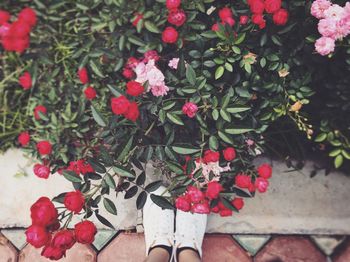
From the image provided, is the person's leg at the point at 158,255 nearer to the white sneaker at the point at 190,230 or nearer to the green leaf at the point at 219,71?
the white sneaker at the point at 190,230

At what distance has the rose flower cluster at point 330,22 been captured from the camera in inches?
44.9

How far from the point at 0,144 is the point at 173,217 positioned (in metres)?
0.85

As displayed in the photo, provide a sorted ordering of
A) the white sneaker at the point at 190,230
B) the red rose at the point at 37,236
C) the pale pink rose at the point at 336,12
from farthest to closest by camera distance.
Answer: the white sneaker at the point at 190,230 → the pale pink rose at the point at 336,12 → the red rose at the point at 37,236

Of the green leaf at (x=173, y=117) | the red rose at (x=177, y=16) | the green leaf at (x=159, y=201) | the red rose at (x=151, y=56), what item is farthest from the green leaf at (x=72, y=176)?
the red rose at (x=177, y=16)

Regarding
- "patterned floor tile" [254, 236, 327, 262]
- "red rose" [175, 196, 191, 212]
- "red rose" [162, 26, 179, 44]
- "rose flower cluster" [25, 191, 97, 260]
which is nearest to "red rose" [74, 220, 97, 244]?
"rose flower cluster" [25, 191, 97, 260]

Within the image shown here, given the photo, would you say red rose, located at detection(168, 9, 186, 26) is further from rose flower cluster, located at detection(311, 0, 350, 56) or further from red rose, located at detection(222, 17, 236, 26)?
rose flower cluster, located at detection(311, 0, 350, 56)

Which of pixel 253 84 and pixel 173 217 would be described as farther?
pixel 173 217

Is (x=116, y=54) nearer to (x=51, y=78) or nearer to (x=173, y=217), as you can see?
(x=51, y=78)

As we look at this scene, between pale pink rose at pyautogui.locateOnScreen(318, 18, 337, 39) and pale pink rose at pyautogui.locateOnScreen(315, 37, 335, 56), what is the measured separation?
0.05 ft

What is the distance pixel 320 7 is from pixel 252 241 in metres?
0.99

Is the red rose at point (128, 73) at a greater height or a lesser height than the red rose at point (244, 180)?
greater

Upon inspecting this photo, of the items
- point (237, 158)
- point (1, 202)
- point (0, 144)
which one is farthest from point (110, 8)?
point (1, 202)

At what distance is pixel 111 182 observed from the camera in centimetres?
117

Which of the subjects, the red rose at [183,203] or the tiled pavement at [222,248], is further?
the tiled pavement at [222,248]
